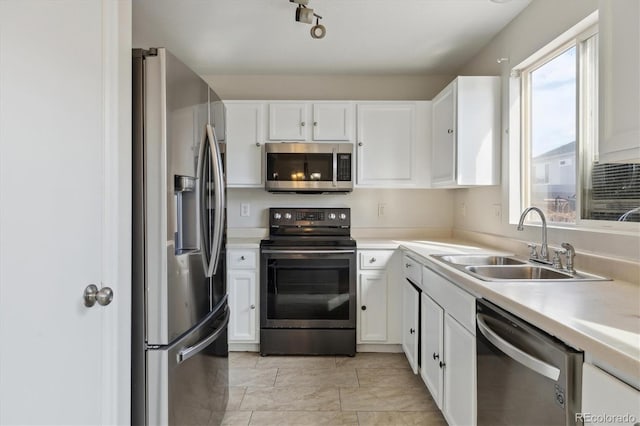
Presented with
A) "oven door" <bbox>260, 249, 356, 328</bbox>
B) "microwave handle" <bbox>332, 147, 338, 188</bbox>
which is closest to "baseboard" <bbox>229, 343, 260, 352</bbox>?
"oven door" <bbox>260, 249, 356, 328</bbox>

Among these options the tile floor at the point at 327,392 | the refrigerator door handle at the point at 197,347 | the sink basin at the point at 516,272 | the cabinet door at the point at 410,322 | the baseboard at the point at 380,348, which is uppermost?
the sink basin at the point at 516,272

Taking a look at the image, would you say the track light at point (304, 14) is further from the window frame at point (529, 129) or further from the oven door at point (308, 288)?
the oven door at point (308, 288)

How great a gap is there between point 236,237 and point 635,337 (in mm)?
2869

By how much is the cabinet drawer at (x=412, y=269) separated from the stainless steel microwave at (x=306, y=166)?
78 cm

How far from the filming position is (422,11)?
2.16 meters

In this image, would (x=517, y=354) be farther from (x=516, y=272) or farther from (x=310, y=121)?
(x=310, y=121)

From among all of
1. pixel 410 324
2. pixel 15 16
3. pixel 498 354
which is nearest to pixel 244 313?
pixel 410 324

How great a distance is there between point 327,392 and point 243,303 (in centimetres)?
94

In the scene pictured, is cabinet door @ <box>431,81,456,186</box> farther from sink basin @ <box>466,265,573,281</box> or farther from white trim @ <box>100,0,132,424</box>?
white trim @ <box>100,0,132,424</box>

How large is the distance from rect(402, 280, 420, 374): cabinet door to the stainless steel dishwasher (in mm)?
916

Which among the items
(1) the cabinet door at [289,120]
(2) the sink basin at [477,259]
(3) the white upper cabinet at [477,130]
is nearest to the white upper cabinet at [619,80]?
(2) the sink basin at [477,259]

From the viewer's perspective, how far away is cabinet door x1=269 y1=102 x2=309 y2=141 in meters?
2.99

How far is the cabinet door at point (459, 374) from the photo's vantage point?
1.50 meters

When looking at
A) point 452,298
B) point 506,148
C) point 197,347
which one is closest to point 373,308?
point 452,298
